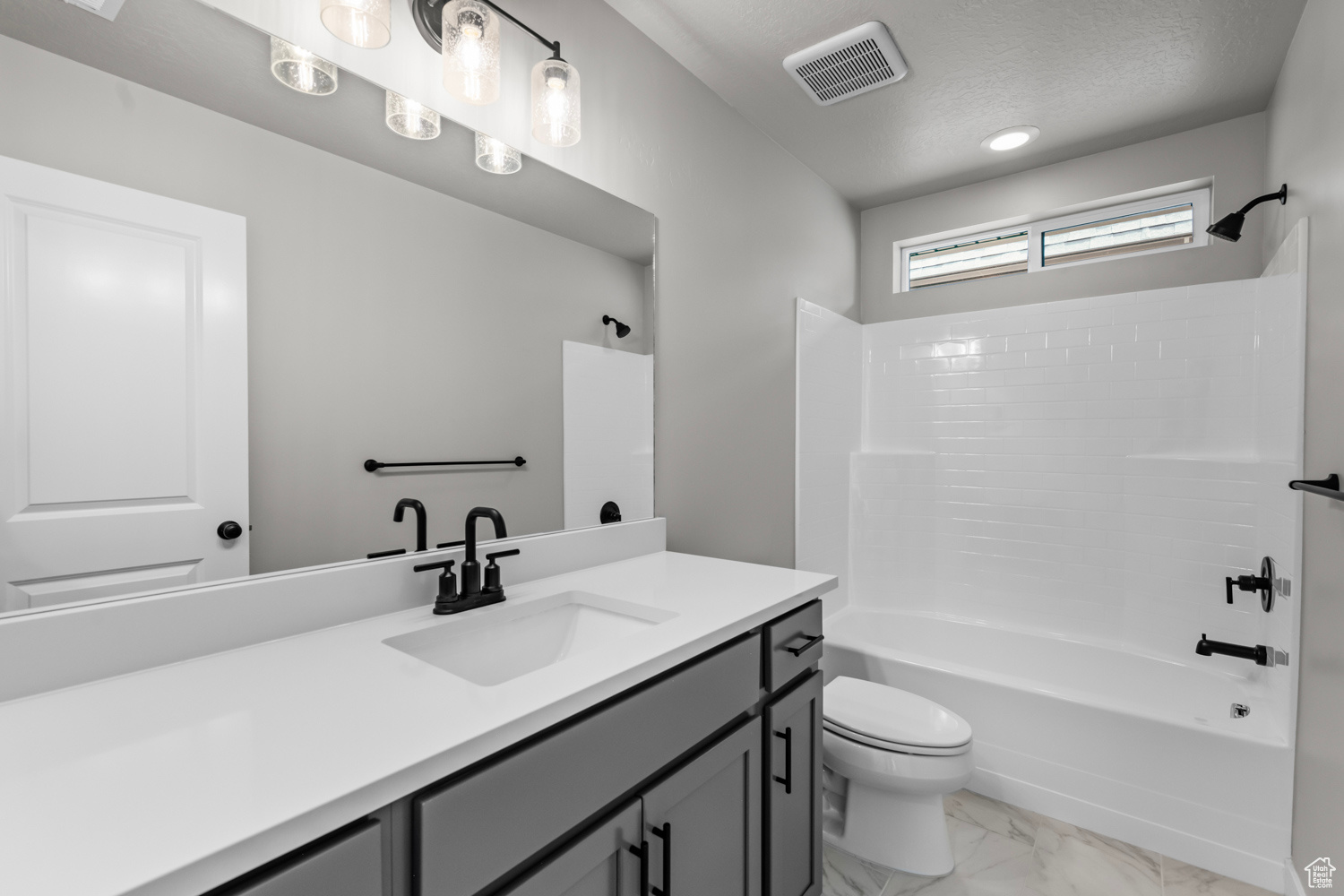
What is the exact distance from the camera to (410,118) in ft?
4.29

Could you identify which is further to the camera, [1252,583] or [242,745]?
[1252,583]

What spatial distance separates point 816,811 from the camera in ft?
4.93

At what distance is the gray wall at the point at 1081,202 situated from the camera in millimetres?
2486

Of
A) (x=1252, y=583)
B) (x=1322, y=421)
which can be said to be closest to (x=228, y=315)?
(x=1322, y=421)

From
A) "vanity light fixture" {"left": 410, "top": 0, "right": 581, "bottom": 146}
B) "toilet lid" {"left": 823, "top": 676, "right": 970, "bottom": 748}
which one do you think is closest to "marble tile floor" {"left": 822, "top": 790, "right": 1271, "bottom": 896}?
"toilet lid" {"left": 823, "top": 676, "right": 970, "bottom": 748}

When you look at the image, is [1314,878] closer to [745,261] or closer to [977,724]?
[977,724]

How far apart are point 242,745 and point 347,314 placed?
79 centimetres

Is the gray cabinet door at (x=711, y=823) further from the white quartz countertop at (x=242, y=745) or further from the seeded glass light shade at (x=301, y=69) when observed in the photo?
the seeded glass light shade at (x=301, y=69)

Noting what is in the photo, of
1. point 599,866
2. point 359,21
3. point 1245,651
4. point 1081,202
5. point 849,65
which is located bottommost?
point 1245,651

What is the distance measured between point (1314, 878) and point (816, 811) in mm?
1299

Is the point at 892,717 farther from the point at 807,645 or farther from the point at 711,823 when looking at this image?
the point at 711,823

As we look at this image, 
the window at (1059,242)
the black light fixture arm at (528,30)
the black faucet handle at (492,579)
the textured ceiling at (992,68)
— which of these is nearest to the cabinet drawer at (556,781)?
the black faucet handle at (492,579)

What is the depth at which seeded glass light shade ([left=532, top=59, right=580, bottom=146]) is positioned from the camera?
1.49m

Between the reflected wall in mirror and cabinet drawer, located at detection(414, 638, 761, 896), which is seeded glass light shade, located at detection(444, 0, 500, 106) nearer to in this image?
the reflected wall in mirror
